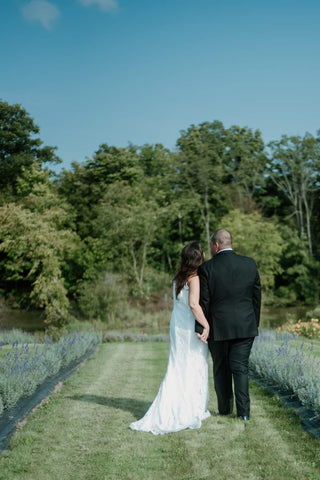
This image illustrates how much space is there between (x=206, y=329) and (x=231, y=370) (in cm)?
50

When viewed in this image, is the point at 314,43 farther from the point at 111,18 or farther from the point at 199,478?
the point at 199,478

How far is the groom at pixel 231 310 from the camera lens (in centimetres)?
485

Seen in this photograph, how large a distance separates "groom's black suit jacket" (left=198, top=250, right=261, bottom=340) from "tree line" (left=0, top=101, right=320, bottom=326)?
2080 cm

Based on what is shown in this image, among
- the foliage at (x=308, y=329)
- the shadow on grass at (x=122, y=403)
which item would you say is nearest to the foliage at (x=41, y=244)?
the foliage at (x=308, y=329)

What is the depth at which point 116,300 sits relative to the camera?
84.2 feet

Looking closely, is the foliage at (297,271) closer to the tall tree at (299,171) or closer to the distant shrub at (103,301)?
the tall tree at (299,171)

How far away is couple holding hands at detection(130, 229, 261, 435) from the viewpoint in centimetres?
482

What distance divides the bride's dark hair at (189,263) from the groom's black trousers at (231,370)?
0.67 m

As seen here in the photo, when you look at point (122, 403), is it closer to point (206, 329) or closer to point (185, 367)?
point (185, 367)

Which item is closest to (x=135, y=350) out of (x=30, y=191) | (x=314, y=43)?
(x=314, y=43)

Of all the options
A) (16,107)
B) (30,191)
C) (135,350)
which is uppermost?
(16,107)

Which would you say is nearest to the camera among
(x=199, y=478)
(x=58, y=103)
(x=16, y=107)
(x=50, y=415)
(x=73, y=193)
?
(x=199, y=478)

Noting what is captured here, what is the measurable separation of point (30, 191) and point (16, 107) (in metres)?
5.73

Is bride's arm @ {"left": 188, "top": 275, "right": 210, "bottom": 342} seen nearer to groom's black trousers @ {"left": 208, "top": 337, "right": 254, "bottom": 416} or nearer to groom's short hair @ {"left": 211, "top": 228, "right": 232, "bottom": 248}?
groom's black trousers @ {"left": 208, "top": 337, "right": 254, "bottom": 416}
